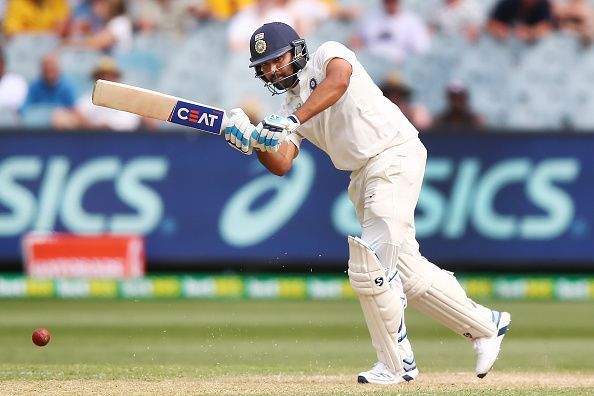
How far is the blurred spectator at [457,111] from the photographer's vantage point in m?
9.41

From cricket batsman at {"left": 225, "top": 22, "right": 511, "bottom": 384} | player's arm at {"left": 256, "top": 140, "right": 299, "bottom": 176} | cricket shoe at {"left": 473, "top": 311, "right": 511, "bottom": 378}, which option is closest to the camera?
cricket batsman at {"left": 225, "top": 22, "right": 511, "bottom": 384}

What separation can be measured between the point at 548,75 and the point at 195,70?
8.59 ft

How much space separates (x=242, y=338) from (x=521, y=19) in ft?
13.3

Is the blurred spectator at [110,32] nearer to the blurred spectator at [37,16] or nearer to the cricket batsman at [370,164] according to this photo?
the blurred spectator at [37,16]

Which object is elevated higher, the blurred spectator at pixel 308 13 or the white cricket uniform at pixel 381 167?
the blurred spectator at pixel 308 13

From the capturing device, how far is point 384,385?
486 centimetres

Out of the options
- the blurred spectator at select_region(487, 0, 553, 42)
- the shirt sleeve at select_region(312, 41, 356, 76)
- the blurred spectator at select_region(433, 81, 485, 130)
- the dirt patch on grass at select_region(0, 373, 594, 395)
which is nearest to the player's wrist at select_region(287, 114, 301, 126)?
the shirt sleeve at select_region(312, 41, 356, 76)

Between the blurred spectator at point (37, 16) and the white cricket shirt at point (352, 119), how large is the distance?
575cm

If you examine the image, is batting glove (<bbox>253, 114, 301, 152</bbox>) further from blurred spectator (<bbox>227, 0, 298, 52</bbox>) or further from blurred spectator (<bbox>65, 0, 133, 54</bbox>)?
blurred spectator (<bbox>65, 0, 133, 54</bbox>)

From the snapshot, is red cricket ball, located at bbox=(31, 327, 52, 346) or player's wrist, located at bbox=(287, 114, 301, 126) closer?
player's wrist, located at bbox=(287, 114, 301, 126)

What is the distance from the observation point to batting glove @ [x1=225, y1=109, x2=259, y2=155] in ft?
15.3

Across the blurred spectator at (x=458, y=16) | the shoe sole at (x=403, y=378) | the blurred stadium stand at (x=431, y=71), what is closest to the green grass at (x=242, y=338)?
the shoe sole at (x=403, y=378)

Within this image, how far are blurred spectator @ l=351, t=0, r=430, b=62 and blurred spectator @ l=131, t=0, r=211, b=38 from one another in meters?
1.22

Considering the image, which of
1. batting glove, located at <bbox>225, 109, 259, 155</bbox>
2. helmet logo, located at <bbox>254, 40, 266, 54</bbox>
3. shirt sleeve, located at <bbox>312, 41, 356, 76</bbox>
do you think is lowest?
batting glove, located at <bbox>225, 109, 259, 155</bbox>
